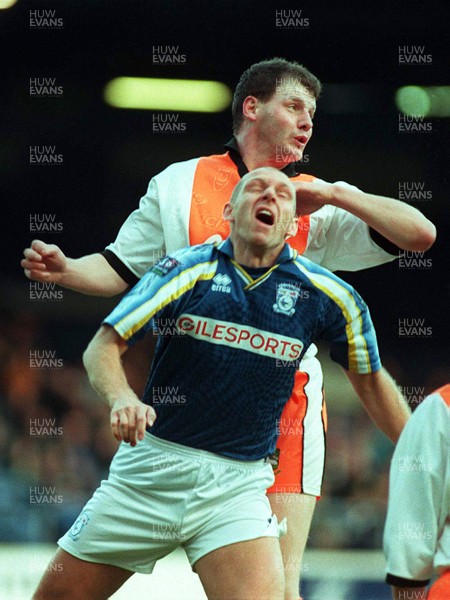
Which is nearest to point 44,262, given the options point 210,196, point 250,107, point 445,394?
point 210,196

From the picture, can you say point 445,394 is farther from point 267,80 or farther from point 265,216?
point 267,80

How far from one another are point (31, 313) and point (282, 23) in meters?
4.47

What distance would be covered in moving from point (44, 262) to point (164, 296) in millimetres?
590

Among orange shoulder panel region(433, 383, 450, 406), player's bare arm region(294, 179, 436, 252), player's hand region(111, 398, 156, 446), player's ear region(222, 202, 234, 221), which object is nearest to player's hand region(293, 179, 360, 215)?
player's bare arm region(294, 179, 436, 252)

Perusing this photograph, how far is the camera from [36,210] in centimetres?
1141

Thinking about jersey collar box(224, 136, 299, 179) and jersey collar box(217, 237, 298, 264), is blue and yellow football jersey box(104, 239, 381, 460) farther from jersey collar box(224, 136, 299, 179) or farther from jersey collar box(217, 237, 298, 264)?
jersey collar box(224, 136, 299, 179)

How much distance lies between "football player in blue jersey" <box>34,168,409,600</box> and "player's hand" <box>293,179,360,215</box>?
0.11m

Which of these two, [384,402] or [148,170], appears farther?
[148,170]

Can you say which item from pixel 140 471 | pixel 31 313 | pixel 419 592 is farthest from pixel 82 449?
pixel 419 592

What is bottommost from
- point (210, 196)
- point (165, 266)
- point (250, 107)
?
point (165, 266)

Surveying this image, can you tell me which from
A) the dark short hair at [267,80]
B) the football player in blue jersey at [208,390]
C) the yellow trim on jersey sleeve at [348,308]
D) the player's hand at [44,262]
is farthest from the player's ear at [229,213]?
the dark short hair at [267,80]

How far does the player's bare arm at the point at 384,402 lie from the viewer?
370cm

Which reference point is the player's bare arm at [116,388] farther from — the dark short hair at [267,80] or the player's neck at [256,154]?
the dark short hair at [267,80]

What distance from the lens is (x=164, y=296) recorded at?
11.4 ft
